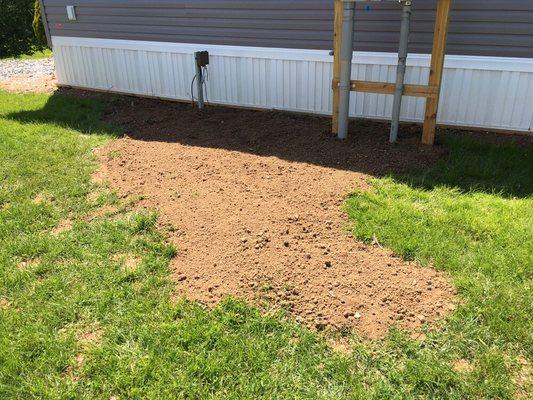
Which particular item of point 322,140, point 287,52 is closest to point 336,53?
point 322,140

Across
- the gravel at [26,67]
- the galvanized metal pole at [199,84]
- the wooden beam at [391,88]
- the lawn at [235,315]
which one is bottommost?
the gravel at [26,67]

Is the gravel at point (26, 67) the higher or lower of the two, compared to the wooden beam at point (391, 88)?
lower

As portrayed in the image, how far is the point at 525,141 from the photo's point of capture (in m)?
5.65

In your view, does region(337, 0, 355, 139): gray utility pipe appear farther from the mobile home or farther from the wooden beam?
the mobile home

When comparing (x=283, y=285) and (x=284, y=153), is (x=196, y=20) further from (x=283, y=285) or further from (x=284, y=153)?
(x=283, y=285)

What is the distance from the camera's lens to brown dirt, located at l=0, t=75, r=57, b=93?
9330 millimetres

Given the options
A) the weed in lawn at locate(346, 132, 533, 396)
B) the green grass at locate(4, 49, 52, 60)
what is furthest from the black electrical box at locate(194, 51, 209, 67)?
the green grass at locate(4, 49, 52, 60)

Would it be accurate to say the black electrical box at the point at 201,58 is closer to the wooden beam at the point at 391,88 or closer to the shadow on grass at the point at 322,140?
the shadow on grass at the point at 322,140

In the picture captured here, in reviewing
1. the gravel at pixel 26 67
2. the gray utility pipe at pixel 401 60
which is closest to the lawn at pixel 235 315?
the gray utility pipe at pixel 401 60

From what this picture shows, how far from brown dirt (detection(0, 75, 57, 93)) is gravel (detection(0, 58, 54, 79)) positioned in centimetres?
33

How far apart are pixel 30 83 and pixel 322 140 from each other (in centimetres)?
706

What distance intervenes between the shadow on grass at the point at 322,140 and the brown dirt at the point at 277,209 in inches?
1.2

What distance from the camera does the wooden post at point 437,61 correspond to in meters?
4.84

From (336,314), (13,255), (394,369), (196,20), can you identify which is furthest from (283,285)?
(196,20)
